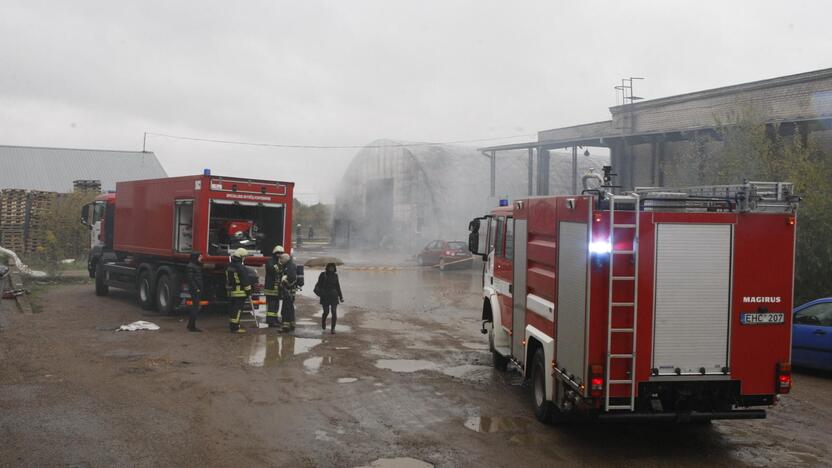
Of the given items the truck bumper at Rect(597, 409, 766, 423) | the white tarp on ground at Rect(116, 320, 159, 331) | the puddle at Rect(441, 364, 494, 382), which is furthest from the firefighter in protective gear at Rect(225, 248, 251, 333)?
the truck bumper at Rect(597, 409, 766, 423)

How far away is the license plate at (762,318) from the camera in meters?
6.25

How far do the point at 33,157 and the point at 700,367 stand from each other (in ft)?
156

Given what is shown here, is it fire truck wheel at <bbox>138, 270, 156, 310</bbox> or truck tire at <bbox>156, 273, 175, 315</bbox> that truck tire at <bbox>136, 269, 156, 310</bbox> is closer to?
fire truck wheel at <bbox>138, 270, 156, 310</bbox>

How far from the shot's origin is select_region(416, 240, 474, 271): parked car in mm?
29688

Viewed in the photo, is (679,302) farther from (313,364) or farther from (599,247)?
(313,364)

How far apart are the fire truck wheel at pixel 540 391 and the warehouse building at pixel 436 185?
29497 mm

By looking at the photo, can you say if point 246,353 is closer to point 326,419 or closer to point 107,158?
point 326,419

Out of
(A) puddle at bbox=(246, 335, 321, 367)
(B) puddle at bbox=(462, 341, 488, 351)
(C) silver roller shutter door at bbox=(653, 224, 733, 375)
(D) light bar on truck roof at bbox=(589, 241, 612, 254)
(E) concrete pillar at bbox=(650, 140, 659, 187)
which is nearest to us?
(D) light bar on truck roof at bbox=(589, 241, 612, 254)

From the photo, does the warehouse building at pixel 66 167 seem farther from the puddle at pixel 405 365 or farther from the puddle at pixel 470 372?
the puddle at pixel 470 372

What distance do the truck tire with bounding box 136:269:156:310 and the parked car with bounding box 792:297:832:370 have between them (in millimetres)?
12657

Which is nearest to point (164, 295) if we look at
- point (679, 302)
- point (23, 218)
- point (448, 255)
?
point (679, 302)

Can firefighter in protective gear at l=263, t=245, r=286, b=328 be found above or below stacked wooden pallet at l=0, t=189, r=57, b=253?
below

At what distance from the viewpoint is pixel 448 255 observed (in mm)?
29719

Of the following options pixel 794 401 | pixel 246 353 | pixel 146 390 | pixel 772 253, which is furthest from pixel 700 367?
pixel 246 353
